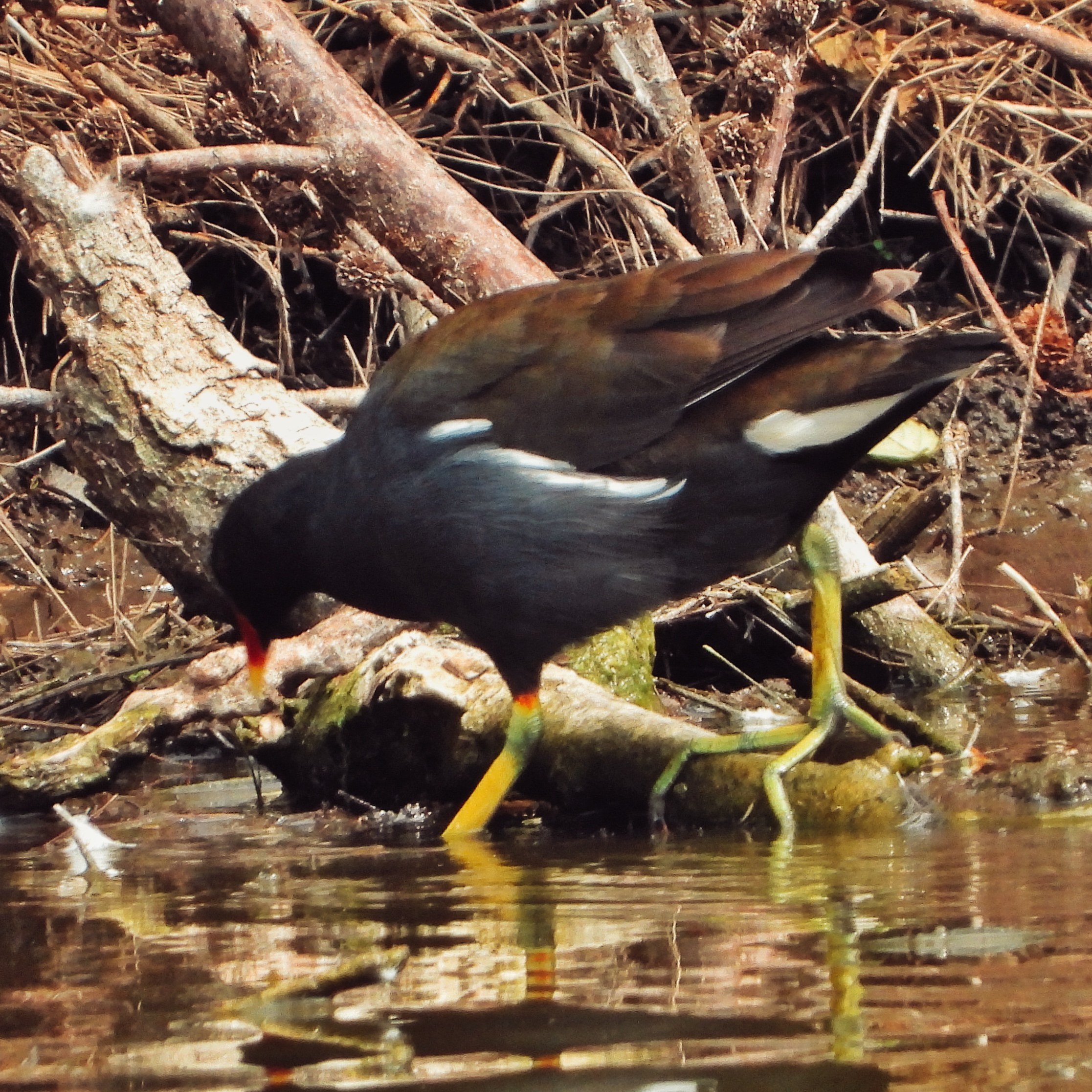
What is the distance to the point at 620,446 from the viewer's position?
2902 millimetres

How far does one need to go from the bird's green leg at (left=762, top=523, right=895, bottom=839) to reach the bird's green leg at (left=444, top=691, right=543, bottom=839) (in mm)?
531

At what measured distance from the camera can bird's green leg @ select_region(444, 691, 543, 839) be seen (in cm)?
302

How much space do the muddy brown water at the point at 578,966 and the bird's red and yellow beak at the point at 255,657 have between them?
3.18 feet

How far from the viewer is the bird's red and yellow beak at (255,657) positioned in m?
3.57

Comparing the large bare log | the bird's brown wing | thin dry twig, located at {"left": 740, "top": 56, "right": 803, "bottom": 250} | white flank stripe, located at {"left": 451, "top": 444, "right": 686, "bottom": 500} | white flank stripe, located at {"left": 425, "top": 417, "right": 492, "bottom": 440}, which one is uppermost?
thin dry twig, located at {"left": 740, "top": 56, "right": 803, "bottom": 250}

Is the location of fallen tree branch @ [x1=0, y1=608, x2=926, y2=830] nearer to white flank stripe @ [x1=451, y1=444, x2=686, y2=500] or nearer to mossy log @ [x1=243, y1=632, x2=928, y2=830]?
mossy log @ [x1=243, y1=632, x2=928, y2=830]

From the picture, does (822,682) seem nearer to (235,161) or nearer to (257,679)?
(257,679)

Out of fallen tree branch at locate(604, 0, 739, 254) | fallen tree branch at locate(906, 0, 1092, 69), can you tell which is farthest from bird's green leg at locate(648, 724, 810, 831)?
fallen tree branch at locate(906, 0, 1092, 69)

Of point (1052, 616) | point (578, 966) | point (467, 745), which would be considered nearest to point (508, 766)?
point (467, 745)

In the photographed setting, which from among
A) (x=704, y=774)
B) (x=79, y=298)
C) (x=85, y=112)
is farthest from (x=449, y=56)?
(x=704, y=774)

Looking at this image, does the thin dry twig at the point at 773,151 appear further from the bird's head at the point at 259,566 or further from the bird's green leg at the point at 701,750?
the bird's green leg at the point at 701,750

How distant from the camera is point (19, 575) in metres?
5.54

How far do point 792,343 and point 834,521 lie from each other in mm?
1738

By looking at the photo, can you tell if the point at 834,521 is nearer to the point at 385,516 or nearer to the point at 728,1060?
the point at 385,516
